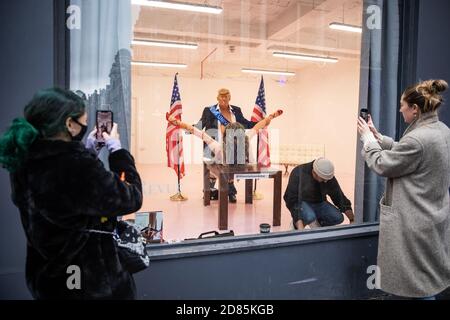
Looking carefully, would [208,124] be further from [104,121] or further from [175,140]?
[104,121]

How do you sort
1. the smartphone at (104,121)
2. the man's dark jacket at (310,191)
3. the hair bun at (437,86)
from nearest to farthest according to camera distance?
the smartphone at (104,121), the hair bun at (437,86), the man's dark jacket at (310,191)

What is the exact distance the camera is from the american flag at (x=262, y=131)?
344 cm

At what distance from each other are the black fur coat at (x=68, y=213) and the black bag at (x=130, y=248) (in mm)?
63

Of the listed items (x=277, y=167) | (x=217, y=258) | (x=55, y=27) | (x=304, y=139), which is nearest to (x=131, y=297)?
(x=217, y=258)

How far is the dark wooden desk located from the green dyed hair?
6.45 feet

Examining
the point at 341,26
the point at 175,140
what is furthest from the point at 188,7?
the point at 341,26

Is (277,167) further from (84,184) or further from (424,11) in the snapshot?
(84,184)

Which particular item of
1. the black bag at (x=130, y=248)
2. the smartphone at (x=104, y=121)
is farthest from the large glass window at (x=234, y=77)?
the black bag at (x=130, y=248)

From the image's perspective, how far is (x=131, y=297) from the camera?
1278 millimetres

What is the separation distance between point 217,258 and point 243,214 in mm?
1114

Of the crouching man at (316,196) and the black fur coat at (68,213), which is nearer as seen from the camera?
the black fur coat at (68,213)

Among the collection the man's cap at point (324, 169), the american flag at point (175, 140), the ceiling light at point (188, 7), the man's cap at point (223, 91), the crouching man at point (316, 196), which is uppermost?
the ceiling light at point (188, 7)

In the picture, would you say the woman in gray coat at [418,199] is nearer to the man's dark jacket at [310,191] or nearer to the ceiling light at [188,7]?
the man's dark jacket at [310,191]

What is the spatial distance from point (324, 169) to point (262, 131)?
102cm
